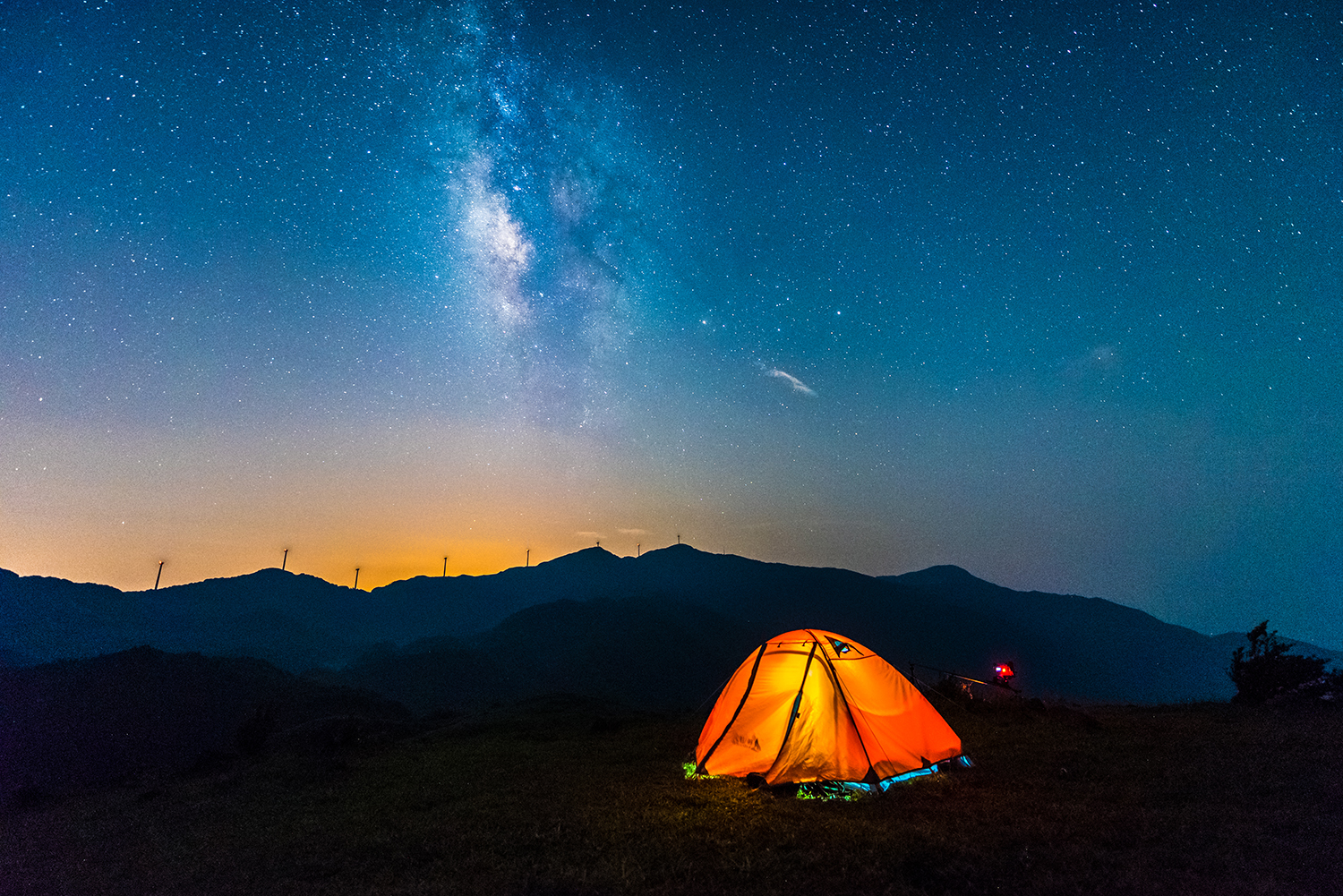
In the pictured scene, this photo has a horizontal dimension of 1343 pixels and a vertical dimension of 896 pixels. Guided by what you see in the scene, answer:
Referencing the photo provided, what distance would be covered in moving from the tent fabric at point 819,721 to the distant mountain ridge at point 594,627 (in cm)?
7007

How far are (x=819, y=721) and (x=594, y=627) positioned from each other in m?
101

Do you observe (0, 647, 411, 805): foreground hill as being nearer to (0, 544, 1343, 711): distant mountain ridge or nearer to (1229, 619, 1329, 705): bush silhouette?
(0, 544, 1343, 711): distant mountain ridge

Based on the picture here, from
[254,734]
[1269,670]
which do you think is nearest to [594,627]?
[254,734]

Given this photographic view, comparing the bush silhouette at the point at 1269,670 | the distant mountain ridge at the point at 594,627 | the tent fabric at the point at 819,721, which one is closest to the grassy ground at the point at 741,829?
the tent fabric at the point at 819,721

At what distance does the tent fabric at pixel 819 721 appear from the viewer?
9.69 meters

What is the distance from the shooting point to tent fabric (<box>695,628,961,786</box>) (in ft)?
31.8

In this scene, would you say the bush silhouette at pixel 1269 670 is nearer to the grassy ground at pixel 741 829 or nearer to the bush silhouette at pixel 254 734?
the grassy ground at pixel 741 829

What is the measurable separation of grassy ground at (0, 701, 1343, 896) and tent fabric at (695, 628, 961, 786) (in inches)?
21.8

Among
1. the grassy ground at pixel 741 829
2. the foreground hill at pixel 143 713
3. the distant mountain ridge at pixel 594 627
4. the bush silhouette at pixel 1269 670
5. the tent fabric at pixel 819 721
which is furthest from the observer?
the distant mountain ridge at pixel 594 627

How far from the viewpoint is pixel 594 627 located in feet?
345

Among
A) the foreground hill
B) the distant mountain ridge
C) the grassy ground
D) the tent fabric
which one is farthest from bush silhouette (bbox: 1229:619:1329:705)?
the distant mountain ridge

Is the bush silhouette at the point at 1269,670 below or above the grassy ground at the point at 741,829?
above

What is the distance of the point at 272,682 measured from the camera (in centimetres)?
5319

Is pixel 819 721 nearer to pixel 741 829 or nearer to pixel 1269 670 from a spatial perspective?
pixel 741 829
